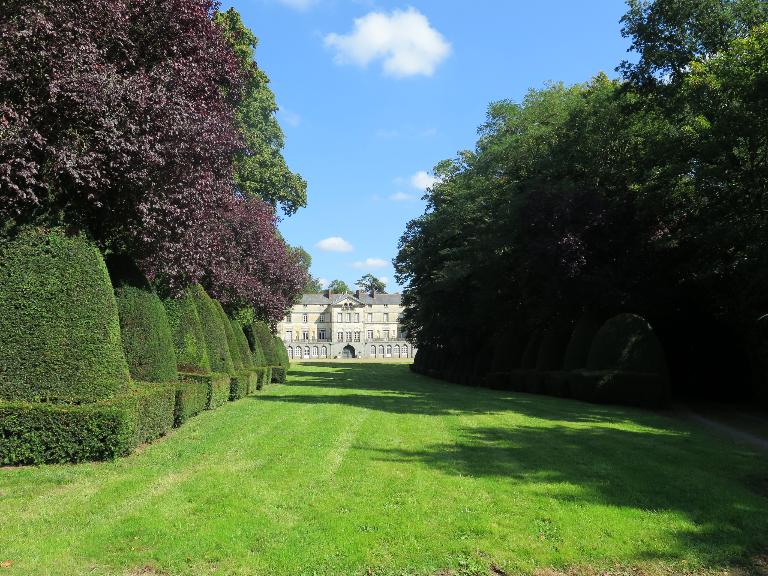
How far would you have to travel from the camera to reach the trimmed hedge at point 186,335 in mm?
14203

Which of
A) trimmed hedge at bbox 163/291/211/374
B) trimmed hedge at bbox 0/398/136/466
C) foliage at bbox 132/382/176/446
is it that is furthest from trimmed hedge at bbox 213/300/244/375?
trimmed hedge at bbox 0/398/136/466

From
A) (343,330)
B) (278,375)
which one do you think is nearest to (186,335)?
(278,375)

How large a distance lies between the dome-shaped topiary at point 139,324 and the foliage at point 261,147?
15047mm

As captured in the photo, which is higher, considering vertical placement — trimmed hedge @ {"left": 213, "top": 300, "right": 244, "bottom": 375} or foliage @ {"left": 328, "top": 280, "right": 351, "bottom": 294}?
foliage @ {"left": 328, "top": 280, "right": 351, "bottom": 294}

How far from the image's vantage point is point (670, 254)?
20.6m

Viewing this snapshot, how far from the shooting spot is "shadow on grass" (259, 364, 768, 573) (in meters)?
5.16

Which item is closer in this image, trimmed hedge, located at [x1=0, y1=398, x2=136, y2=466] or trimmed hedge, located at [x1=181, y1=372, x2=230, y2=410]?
trimmed hedge, located at [x1=0, y1=398, x2=136, y2=466]

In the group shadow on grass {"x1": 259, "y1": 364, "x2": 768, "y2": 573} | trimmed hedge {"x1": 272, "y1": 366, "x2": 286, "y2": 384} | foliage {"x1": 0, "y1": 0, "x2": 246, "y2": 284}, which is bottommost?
shadow on grass {"x1": 259, "y1": 364, "x2": 768, "y2": 573}

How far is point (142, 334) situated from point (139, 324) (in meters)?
0.20

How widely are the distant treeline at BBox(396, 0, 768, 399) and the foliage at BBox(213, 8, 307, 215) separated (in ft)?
40.3

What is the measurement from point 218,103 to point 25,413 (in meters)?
7.69

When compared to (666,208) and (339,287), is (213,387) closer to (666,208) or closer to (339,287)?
(666,208)

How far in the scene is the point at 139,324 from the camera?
35.9 ft

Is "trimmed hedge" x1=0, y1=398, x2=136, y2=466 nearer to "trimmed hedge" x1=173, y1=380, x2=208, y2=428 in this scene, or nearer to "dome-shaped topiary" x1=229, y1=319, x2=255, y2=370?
"trimmed hedge" x1=173, y1=380, x2=208, y2=428
